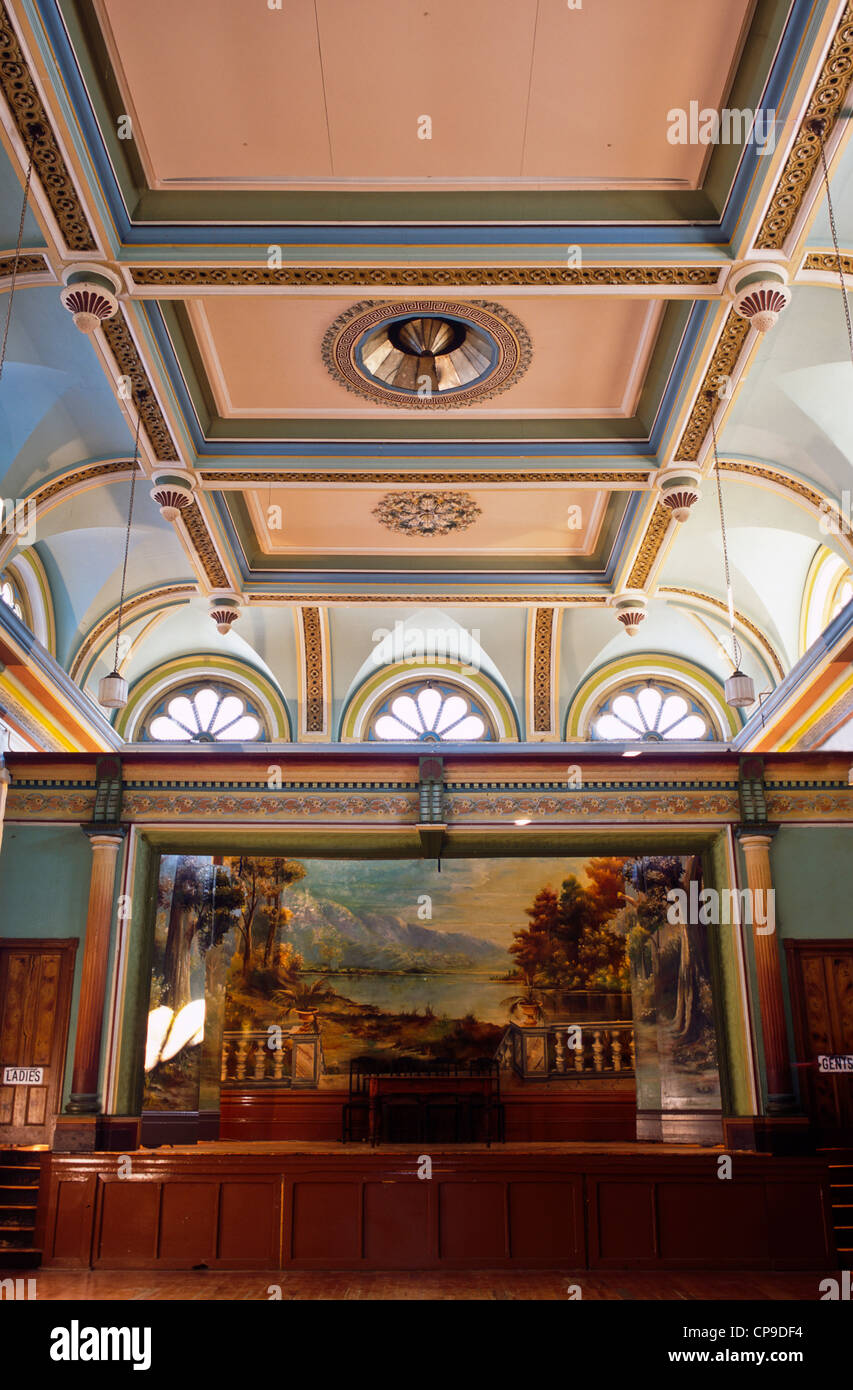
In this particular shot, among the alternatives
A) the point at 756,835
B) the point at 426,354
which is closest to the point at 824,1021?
the point at 756,835

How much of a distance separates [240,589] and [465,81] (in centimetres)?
767

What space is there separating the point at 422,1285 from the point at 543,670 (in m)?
9.98

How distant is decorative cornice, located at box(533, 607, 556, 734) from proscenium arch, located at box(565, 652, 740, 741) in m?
0.38

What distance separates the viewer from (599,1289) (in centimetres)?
847

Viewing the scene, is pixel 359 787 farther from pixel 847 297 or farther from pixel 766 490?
pixel 847 297

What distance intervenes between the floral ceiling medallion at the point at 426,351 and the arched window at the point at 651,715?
767 centimetres

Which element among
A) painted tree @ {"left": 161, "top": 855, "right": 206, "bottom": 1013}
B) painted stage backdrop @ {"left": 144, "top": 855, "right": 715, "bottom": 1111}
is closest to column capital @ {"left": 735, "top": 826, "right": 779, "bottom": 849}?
painted stage backdrop @ {"left": 144, "top": 855, "right": 715, "bottom": 1111}

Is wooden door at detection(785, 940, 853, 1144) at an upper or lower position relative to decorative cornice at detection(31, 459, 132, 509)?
lower

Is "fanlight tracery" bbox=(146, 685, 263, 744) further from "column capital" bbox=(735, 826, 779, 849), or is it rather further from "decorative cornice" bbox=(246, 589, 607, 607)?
"column capital" bbox=(735, 826, 779, 849)

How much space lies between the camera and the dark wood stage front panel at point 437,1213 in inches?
365

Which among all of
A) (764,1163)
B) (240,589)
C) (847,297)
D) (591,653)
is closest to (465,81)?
(847,297)

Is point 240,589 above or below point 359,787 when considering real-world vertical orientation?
above

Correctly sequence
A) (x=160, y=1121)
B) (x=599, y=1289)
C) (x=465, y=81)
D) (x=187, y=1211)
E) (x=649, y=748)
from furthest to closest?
(x=649, y=748), (x=160, y=1121), (x=187, y=1211), (x=599, y=1289), (x=465, y=81)

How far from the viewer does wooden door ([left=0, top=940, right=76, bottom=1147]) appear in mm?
10656
